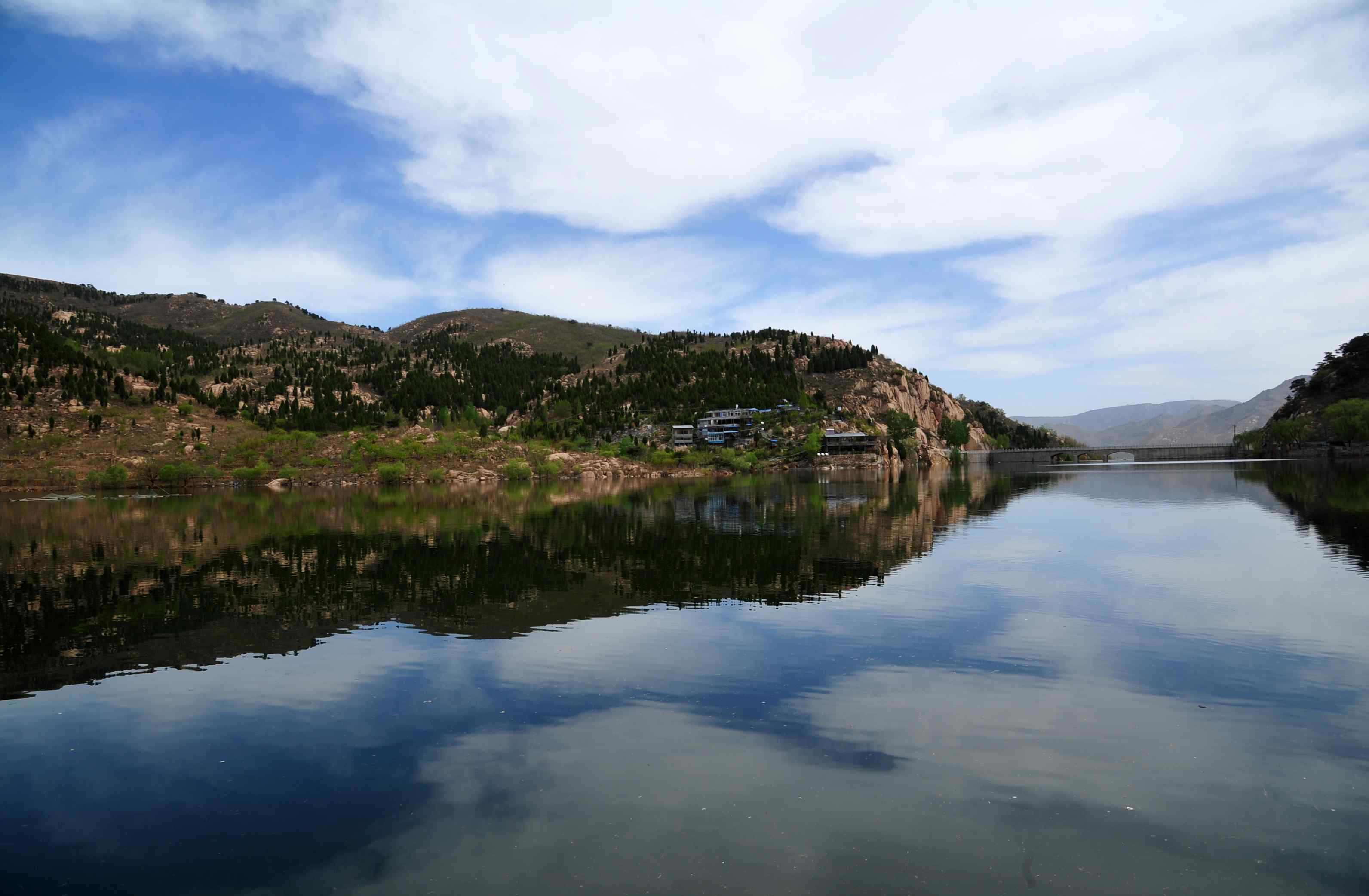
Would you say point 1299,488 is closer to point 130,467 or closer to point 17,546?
point 17,546

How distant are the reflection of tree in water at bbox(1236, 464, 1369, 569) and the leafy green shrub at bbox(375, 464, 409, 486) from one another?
495 ft

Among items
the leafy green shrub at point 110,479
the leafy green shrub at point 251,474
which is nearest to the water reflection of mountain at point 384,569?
the leafy green shrub at point 110,479

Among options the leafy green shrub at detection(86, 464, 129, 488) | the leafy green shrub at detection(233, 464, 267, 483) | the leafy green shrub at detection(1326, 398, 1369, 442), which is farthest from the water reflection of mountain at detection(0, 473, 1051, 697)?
the leafy green shrub at detection(1326, 398, 1369, 442)

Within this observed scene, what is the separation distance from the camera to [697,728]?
605 inches

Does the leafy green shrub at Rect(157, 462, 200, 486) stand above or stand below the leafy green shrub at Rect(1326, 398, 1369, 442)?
below

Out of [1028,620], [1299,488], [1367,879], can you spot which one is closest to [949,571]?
[1028,620]

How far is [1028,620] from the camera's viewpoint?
80.4 ft

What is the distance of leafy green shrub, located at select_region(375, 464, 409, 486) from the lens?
15975cm

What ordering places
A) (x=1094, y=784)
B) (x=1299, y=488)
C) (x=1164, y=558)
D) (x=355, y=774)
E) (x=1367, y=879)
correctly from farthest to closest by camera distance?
(x=1299, y=488) → (x=1164, y=558) → (x=355, y=774) → (x=1094, y=784) → (x=1367, y=879)

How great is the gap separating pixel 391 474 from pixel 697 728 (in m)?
158

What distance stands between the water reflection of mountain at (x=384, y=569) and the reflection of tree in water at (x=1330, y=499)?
22.1 metres

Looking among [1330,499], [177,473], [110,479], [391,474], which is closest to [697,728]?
[1330,499]

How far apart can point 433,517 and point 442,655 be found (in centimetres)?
5234

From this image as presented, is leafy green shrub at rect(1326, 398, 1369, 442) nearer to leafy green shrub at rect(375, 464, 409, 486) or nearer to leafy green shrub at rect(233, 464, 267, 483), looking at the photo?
leafy green shrub at rect(375, 464, 409, 486)
